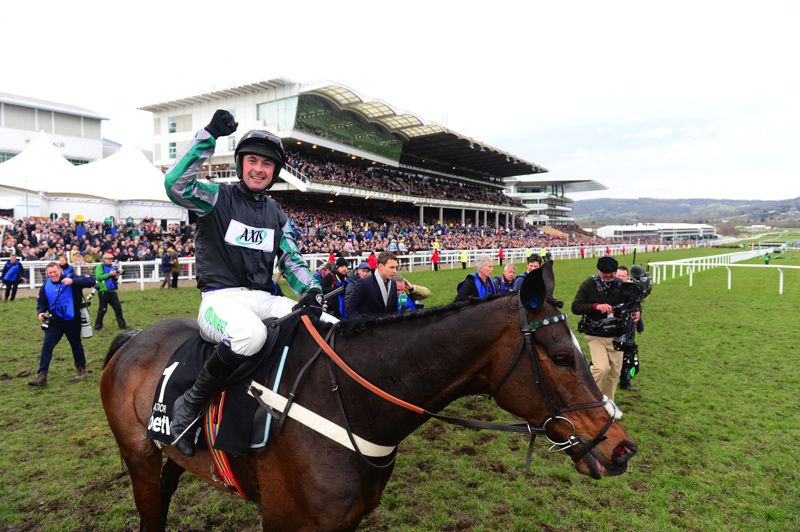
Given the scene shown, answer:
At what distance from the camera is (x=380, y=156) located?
45.6 meters

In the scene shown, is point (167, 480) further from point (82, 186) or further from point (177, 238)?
point (82, 186)

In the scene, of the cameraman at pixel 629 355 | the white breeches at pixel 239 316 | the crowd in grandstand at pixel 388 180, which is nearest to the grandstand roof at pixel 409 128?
the crowd in grandstand at pixel 388 180

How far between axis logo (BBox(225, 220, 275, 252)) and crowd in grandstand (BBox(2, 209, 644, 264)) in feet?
52.1

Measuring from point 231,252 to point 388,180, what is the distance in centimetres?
4332

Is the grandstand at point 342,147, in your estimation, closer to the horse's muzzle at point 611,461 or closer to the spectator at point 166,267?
the spectator at point 166,267

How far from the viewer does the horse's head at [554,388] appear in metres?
2.01

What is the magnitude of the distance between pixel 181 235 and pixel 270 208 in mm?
22452

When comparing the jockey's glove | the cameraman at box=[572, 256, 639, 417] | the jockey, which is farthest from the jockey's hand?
the cameraman at box=[572, 256, 639, 417]

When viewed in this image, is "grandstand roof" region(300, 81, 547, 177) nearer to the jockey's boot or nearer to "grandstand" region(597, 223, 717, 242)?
the jockey's boot

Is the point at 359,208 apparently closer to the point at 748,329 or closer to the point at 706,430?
the point at 748,329

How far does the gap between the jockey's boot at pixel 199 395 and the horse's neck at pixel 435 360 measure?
0.74 meters

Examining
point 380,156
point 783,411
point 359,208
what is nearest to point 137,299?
point 783,411

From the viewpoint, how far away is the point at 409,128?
4438 cm

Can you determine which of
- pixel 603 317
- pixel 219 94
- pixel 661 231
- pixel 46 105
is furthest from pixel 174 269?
pixel 661 231
